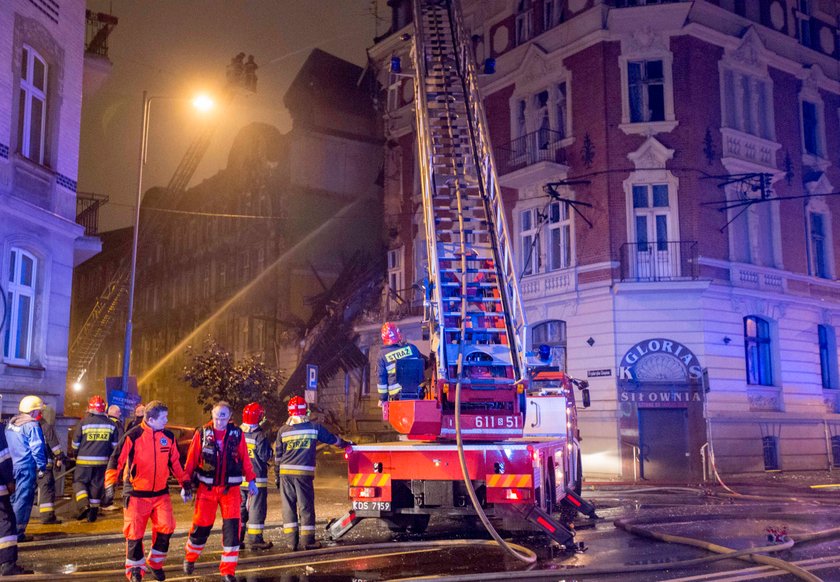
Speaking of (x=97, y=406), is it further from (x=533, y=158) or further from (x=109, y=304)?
(x=109, y=304)

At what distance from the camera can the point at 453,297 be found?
10.6m

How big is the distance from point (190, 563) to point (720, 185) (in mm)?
18306

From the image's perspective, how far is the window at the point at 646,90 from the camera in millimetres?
22391

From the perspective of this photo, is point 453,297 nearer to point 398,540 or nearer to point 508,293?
point 508,293

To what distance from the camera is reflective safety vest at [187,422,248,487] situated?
766 cm

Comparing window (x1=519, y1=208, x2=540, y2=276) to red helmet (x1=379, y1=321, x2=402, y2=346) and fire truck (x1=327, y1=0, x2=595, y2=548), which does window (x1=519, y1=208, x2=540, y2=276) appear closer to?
fire truck (x1=327, y1=0, x2=595, y2=548)

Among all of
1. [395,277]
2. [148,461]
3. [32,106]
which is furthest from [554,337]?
[148,461]

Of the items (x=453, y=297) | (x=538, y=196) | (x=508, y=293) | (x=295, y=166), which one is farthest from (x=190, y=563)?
(x=295, y=166)

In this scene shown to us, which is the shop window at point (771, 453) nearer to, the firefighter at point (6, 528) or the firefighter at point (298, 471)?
the firefighter at point (298, 471)

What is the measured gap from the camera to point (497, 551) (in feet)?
29.3

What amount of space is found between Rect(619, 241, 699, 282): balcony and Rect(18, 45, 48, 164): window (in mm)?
13929

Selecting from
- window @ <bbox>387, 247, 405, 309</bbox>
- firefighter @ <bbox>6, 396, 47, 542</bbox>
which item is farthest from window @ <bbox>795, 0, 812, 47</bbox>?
firefighter @ <bbox>6, 396, 47, 542</bbox>

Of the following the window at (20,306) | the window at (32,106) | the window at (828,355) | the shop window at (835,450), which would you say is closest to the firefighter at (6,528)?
the window at (20,306)

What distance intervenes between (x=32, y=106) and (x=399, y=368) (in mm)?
10326
